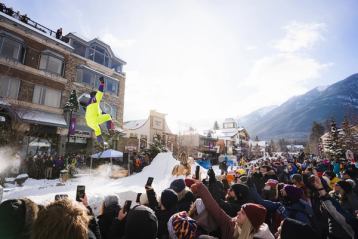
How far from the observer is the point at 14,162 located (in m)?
13.8

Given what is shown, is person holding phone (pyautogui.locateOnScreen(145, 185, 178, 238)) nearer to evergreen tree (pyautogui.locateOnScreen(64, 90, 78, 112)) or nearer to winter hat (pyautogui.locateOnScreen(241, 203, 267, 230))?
winter hat (pyautogui.locateOnScreen(241, 203, 267, 230))

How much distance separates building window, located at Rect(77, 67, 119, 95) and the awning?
15.6ft

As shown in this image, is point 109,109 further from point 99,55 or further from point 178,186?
point 178,186

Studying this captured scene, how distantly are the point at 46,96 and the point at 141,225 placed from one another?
866 inches

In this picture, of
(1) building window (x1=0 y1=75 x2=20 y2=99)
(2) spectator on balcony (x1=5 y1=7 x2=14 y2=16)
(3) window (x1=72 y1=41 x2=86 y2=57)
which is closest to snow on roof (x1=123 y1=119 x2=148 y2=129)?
(3) window (x1=72 y1=41 x2=86 y2=57)

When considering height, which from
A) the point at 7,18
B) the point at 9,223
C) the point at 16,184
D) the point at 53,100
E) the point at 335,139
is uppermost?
the point at 7,18

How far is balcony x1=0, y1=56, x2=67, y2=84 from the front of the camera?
18016 millimetres

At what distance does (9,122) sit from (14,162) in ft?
16.7

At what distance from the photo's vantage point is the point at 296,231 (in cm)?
206

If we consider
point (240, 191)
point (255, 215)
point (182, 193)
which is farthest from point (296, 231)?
point (182, 193)

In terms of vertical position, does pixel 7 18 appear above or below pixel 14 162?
above

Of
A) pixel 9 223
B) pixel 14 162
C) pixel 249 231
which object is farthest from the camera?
pixel 14 162

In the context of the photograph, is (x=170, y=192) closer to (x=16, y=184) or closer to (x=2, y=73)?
(x=16, y=184)

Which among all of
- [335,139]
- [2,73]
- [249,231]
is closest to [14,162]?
[2,73]
